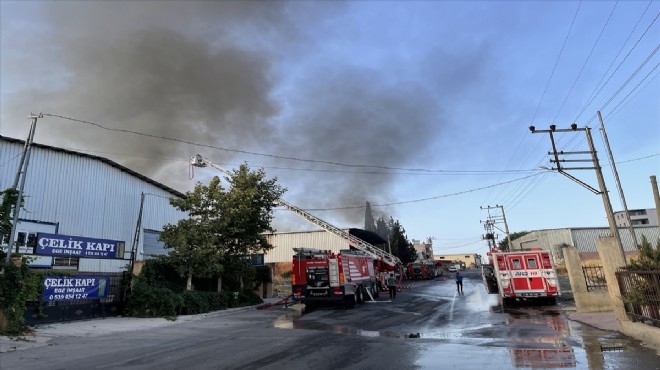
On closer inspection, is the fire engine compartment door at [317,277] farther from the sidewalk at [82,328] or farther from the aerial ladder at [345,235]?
the aerial ladder at [345,235]

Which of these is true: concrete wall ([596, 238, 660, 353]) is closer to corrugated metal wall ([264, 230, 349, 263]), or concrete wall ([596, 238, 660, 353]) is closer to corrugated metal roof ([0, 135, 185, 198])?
corrugated metal roof ([0, 135, 185, 198])

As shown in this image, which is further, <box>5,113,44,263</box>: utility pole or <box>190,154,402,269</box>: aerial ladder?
<box>190,154,402,269</box>: aerial ladder

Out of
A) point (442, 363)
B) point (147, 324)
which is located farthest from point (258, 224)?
point (442, 363)

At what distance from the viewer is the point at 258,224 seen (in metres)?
23.7

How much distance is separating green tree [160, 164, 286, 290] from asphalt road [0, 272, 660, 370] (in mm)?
4656

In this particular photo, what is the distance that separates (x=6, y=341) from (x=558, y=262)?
59.3m

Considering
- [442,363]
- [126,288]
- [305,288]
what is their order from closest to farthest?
[442,363]
[126,288]
[305,288]

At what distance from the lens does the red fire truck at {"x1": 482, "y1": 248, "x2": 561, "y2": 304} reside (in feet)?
62.4

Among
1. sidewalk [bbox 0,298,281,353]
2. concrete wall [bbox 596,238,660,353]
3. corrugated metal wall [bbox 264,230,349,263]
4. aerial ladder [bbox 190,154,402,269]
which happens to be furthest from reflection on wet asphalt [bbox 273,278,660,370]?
corrugated metal wall [bbox 264,230,349,263]

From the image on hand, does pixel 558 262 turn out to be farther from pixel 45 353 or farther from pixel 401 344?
pixel 45 353

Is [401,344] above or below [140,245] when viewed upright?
below

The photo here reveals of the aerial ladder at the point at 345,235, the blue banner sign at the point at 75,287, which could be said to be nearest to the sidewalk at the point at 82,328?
the blue banner sign at the point at 75,287

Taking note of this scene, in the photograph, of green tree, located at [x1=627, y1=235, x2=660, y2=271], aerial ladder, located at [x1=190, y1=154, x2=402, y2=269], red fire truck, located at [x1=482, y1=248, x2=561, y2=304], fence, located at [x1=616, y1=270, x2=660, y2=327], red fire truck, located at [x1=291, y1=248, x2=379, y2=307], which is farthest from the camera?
aerial ladder, located at [x1=190, y1=154, x2=402, y2=269]

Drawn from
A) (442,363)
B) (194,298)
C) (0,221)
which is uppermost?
(0,221)
